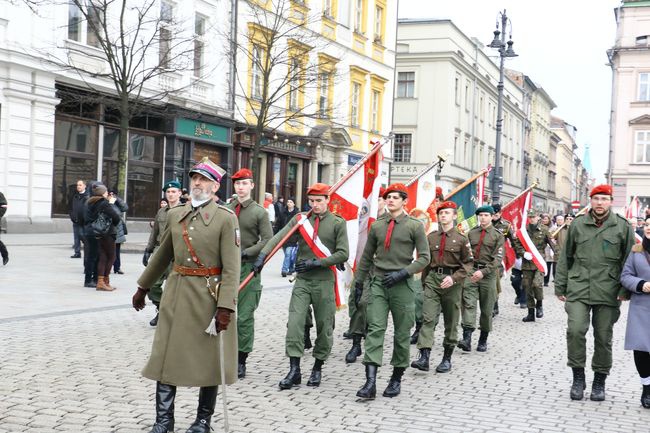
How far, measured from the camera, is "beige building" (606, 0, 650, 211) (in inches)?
2382

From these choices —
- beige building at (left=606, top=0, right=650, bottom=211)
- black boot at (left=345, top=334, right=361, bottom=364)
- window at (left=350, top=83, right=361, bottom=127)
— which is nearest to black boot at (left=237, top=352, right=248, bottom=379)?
black boot at (left=345, top=334, right=361, bottom=364)

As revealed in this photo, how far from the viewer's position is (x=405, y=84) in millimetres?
55812

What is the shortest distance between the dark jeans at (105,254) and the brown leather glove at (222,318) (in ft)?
29.2

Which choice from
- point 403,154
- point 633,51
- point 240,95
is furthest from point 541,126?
point 240,95

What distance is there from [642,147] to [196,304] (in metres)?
60.4

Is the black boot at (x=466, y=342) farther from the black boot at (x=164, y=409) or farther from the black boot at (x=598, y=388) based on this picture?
the black boot at (x=164, y=409)

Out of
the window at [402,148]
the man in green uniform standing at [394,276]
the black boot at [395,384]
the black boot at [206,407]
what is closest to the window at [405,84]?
the window at [402,148]

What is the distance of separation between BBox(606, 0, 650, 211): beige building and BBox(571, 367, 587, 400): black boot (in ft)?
183

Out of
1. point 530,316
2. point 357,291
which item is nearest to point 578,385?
point 357,291

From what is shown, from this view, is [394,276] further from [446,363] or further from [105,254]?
[105,254]

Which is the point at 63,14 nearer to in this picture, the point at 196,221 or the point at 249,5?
the point at 249,5

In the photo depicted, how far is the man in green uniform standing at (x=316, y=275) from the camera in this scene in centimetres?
756

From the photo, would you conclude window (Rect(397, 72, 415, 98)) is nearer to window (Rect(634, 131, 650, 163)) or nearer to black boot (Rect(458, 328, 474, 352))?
window (Rect(634, 131, 650, 163))

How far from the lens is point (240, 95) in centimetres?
3256
